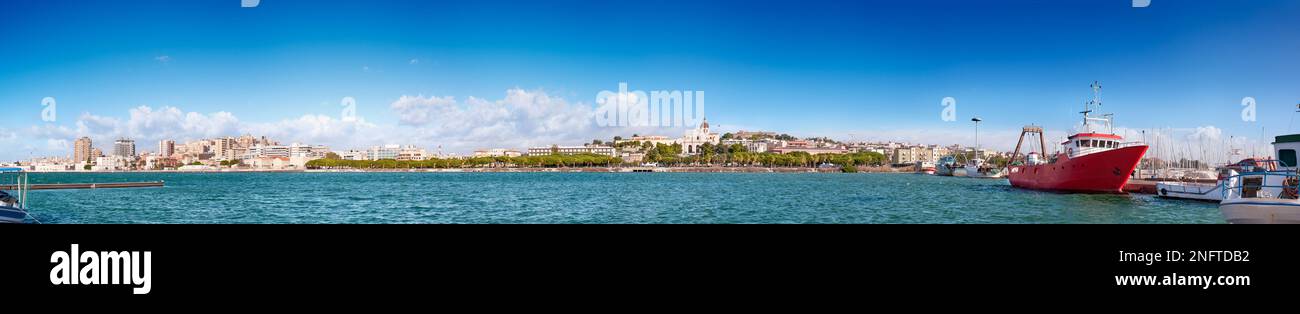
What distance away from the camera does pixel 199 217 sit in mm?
18766

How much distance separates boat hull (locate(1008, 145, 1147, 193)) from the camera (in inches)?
888

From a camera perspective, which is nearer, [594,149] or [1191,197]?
[1191,197]

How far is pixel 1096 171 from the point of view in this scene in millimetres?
23391

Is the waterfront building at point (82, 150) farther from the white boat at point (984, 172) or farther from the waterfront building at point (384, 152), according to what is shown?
the waterfront building at point (384, 152)

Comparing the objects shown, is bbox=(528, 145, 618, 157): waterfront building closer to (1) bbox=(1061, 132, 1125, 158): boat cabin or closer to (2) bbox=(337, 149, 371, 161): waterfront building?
(2) bbox=(337, 149, 371, 161): waterfront building

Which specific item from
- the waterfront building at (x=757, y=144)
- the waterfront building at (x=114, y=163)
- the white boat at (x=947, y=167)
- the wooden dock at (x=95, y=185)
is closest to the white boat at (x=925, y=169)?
the white boat at (x=947, y=167)

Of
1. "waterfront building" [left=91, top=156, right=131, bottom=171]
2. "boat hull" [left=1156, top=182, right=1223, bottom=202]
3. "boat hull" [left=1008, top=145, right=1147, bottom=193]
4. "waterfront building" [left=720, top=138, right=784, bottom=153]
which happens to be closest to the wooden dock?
"waterfront building" [left=91, top=156, right=131, bottom=171]
